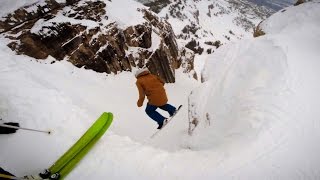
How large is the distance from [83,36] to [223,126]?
11.1 m

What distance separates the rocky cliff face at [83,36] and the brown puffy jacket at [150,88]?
Answer: 8002 millimetres

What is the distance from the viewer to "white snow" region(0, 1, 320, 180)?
5.25 meters

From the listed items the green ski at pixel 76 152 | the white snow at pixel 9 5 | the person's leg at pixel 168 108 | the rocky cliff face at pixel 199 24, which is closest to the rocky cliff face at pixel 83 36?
the white snow at pixel 9 5

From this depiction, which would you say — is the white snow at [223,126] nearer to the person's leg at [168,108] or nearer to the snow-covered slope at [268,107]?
the snow-covered slope at [268,107]

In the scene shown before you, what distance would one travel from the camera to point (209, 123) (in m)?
6.94

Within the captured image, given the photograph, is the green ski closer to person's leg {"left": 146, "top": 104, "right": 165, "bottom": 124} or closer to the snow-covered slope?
person's leg {"left": 146, "top": 104, "right": 165, "bottom": 124}

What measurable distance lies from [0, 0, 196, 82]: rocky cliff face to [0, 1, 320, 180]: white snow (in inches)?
195

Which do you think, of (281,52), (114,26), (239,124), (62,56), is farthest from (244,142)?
(114,26)

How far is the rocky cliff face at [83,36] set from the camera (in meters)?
13.8

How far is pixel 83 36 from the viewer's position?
1537 cm

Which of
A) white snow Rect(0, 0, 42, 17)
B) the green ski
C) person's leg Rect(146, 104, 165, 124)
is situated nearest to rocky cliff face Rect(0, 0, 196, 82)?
white snow Rect(0, 0, 42, 17)

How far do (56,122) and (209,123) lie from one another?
3595mm

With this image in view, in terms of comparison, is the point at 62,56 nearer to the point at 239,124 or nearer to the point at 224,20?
the point at 239,124

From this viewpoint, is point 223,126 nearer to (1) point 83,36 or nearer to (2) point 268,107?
(2) point 268,107
